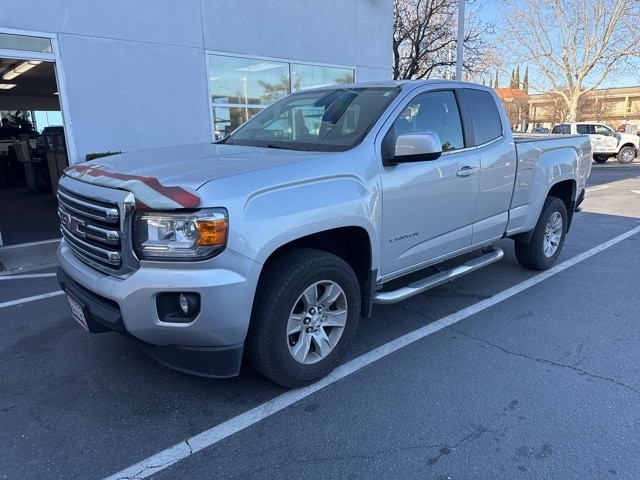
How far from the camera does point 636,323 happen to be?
4.09 metres

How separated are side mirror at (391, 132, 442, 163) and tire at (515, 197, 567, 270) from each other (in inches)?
103

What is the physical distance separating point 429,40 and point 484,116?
741 inches

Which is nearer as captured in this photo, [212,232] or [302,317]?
[212,232]

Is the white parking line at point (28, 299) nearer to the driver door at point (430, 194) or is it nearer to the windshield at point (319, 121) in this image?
the windshield at point (319, 121)

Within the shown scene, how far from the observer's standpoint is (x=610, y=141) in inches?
867

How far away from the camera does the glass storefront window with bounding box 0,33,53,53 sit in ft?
21.8

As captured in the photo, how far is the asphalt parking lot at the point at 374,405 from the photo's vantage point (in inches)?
95.6

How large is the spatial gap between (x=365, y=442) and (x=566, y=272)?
4.05m

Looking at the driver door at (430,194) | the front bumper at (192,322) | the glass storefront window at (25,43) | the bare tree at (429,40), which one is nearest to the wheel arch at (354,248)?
the driver door at (430,194)

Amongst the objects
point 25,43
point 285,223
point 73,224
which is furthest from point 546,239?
point 25,43

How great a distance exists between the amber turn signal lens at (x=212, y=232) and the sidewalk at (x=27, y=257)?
4.68 m

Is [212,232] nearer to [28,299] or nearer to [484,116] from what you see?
[484,116]

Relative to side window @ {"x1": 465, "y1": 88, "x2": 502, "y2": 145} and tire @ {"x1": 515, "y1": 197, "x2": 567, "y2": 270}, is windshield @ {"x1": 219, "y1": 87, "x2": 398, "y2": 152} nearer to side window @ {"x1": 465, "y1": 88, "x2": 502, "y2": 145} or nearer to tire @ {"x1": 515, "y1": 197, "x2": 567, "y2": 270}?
side window @ {"x1": 465, "y1": 88, "x2": 502, "y2": 145}

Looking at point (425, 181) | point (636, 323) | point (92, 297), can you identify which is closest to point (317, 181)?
point (425, 181)
